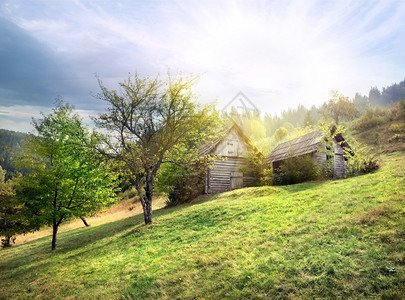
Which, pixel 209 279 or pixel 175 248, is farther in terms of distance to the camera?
pixel 175 248

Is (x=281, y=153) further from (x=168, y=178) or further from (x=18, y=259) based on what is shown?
(x=18, y=259)

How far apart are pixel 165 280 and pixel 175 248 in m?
2.79

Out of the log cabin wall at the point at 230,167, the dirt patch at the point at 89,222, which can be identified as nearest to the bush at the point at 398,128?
the log cabin wall at the point at 230,167

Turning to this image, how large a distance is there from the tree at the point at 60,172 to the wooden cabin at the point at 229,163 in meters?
12.9

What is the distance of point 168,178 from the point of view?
25906 millimetres

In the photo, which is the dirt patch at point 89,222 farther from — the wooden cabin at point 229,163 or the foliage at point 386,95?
the foliage at point 386,95

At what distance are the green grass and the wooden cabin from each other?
1281 centimetres

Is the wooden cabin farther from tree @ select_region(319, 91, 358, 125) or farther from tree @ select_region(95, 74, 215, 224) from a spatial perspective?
tree @ select_region(319, 91, 358, 125)

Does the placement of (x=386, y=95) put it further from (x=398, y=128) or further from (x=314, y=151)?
(x=314, y=151)

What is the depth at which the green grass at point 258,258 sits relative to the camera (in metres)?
5.77

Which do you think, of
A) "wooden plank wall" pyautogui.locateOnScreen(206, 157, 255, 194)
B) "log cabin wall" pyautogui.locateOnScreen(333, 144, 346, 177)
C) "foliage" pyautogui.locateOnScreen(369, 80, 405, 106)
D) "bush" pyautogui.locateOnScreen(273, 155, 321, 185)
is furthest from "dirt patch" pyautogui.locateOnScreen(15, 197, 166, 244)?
"foliage" pyautogui.locateOnScreen(369, 80, 405, 106)

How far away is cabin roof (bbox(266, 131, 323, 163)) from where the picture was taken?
943 inches

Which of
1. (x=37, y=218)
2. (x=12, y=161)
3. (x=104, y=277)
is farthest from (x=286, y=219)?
(x=12, y=161)

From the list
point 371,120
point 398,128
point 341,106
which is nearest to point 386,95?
point 341,106
